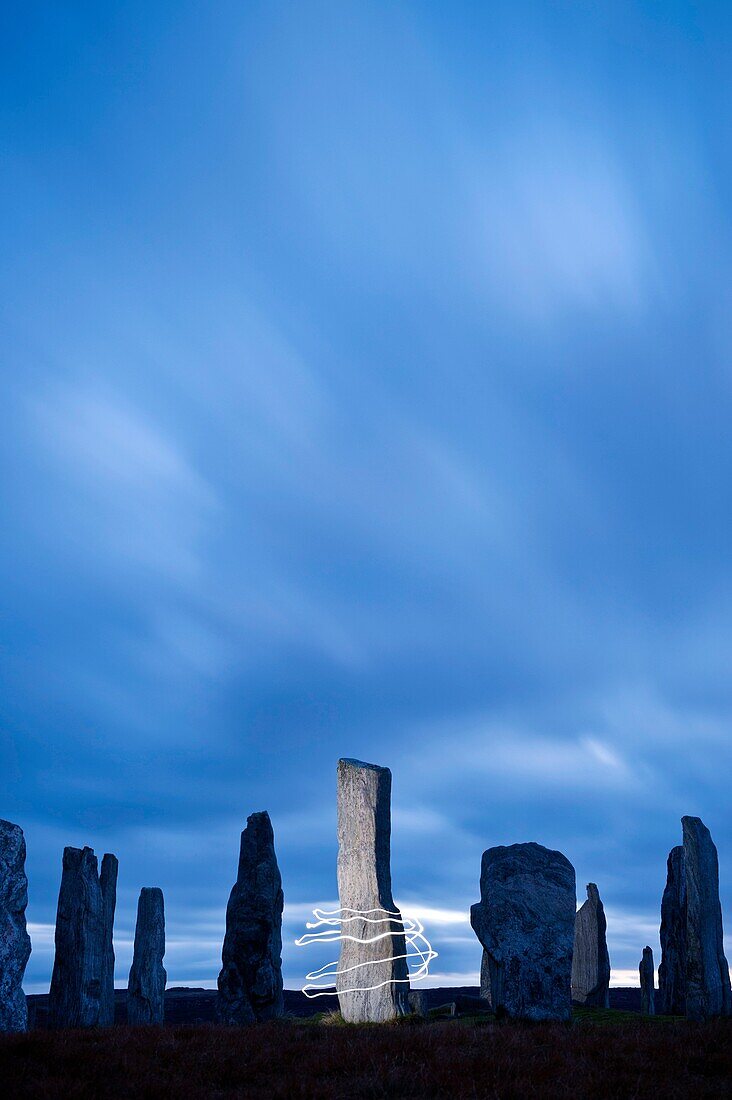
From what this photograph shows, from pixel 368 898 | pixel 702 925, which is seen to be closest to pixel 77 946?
pixel 368 898

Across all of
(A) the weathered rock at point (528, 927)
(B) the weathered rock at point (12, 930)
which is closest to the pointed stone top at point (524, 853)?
(A) the weathered rock at point (528, 927)

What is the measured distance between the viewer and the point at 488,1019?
19469mm

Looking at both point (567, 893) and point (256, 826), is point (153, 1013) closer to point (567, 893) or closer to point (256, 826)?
point (256, 826)

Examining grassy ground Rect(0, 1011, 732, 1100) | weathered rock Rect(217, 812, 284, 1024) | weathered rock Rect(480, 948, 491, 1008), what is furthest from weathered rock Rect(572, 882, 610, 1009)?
grassy ground Rect(0, 1011, 732, 1100)

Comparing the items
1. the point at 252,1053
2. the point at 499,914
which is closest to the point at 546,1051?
the point at 252,1053

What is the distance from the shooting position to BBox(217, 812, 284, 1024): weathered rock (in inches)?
819

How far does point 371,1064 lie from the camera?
479 inches

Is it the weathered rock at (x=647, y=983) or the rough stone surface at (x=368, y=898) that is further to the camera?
the weathered rock at (x=647, y=983)

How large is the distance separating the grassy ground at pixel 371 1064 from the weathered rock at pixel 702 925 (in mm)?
6366

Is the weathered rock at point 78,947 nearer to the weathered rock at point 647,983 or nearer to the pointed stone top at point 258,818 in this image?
the pointed stone top at point 258,818

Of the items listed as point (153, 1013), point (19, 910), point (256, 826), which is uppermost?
point (256, 826)

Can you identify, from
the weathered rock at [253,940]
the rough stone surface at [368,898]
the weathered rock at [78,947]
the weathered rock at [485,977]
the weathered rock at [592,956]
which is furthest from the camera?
the weathered rock at [592,956]

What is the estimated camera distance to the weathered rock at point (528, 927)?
18188 mm

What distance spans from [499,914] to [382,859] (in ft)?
8.13
